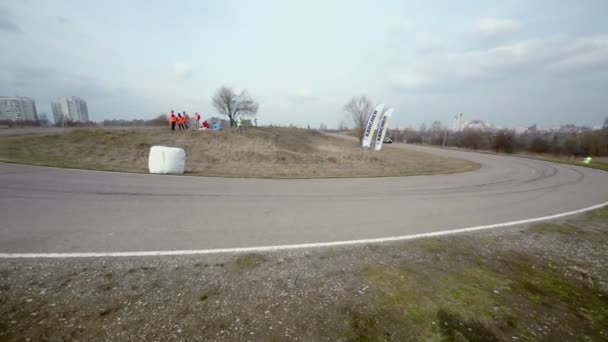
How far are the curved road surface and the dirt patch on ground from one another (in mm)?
704

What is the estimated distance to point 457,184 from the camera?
10141 millimetres

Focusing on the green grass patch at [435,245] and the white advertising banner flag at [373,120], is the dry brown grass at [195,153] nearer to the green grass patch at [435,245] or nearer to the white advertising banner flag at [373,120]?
the white advertising banner flag at [373,120]

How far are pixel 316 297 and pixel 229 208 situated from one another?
3.95m

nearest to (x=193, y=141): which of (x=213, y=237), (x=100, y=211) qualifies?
(x=100, y=211)

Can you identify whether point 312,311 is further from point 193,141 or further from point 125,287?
point 193,141

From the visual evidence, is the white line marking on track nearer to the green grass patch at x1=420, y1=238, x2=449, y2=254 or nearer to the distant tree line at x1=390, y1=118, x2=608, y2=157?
the green grass patch at x1=420, y1=238, x2=449, y2=254

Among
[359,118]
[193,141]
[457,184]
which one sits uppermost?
[359,118]

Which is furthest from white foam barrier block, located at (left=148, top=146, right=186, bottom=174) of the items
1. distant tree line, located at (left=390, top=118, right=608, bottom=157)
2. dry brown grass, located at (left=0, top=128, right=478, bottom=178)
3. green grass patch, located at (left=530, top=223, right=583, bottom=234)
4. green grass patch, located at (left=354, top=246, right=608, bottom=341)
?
distant tree line, located at (left=390, top=118, right=608, bottom=157)

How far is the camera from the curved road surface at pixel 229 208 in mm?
4278

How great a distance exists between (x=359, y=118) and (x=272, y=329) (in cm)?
4265

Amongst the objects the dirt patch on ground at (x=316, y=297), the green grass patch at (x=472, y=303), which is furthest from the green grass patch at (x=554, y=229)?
the green grass patch at (x=472, y=303)

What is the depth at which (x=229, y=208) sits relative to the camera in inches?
240

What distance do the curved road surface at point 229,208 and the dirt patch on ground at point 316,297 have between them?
0.70m

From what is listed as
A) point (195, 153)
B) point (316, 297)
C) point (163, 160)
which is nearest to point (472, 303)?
point (316, 297)
